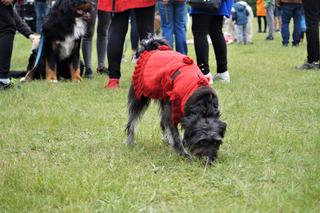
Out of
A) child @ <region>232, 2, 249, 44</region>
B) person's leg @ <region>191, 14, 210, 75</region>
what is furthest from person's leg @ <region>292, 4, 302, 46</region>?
person's leg @ <region>191, 14, 210, 75</region>

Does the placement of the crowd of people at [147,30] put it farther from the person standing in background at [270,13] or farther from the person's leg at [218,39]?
the person standing in background at [270,13]

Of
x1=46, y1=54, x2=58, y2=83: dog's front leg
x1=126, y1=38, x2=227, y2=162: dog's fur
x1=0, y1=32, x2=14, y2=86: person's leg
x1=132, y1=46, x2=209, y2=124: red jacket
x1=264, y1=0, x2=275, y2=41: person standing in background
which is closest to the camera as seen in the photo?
x1=126, y1=38, x2=227, y2=162: dog's fur

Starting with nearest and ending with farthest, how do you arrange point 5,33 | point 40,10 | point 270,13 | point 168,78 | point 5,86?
1. point 168,78
2. point 5,33
3. point 5,86
4. point 40,10
5. point 270,13

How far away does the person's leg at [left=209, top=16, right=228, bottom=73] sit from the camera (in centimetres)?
680

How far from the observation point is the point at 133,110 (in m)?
4.21

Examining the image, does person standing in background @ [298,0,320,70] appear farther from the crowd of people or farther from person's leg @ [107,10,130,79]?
person's leg @ [107,10,130,79]

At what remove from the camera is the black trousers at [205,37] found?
653 cm

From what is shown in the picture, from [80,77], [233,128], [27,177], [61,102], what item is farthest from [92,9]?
[27,177]

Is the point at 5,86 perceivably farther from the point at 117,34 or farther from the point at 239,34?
the point at 239,34

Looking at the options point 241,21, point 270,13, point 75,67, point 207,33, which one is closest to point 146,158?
point 207,33

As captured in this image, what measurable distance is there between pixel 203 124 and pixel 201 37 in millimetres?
3376

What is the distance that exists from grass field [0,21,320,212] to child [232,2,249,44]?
29.3 feet

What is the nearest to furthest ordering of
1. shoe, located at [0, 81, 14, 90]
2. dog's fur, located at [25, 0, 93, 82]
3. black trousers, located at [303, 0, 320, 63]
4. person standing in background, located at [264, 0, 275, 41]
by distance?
shoe, located at [0, 81, 14, 90], dog's fur, located at [25, 0, 93, 82], black trousers, located at [303, 0, 320, 63], person standing in background, located at [264, 0, 275, 41]

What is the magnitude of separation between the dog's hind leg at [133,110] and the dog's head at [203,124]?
76 cm
